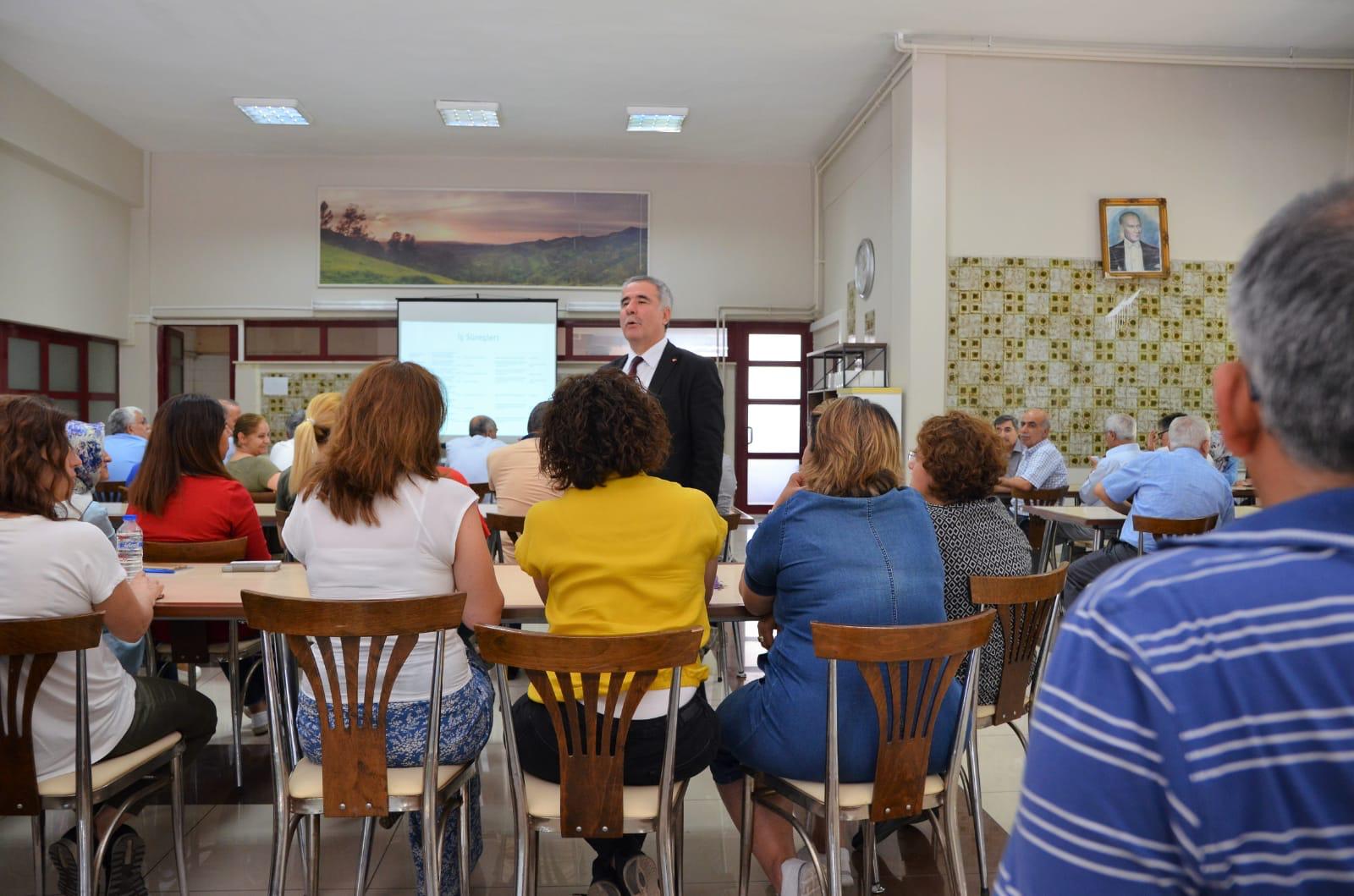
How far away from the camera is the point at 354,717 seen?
1.95 metres

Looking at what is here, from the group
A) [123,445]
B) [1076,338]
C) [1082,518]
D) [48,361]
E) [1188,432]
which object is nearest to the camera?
[1188,432]

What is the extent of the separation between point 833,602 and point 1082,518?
11.0 feet

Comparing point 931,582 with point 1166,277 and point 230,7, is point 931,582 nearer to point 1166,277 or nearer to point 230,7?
point 1166,277

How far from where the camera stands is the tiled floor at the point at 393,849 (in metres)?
2.55

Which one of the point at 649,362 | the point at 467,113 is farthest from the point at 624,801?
the point at 467,113

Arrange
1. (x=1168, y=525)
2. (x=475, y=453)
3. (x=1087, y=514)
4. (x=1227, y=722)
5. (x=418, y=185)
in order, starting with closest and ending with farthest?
(x=1227, y=722), (x=1168, y=525), (x=1087, y=514), (x=475, y=453), (x=418, y=185)

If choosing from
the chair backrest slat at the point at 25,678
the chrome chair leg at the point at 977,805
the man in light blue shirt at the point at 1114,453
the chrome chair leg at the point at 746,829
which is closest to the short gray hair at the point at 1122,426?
the man in light blue shirt at the point at 1114,453

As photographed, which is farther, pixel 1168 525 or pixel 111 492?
pixel 111 492

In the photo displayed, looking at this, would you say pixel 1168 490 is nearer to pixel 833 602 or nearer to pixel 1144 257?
pixel 833 602

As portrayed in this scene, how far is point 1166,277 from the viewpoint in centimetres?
705

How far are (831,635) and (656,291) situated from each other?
1822mm

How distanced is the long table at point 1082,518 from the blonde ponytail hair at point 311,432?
3.69 meters

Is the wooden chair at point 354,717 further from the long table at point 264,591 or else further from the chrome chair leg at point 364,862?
the long table at point 264,591

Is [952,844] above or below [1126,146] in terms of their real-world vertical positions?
below
